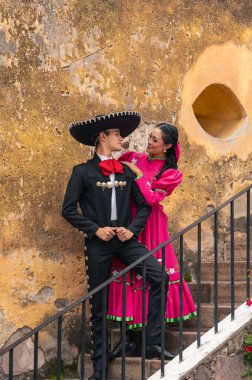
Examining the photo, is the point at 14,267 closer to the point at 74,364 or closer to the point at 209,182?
the point at 74,364

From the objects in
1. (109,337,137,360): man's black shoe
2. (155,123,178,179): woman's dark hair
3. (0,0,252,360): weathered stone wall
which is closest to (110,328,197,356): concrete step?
(109,337,137,360): man's black shoe

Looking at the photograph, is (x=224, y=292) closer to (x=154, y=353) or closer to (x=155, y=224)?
(x=155, y=224)

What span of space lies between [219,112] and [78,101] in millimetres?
1864

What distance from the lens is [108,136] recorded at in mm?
6391

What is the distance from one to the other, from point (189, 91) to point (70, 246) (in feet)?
5.82

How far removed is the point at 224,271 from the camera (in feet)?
24.0

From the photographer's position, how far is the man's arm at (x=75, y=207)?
6172mm

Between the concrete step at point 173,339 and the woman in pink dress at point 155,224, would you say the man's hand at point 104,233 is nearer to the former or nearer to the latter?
the woman in pink dress at point 155,224

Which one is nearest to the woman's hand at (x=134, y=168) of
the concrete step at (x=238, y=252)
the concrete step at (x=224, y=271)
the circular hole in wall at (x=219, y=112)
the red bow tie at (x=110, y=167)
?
the red bow tie at (x=110, y=167)

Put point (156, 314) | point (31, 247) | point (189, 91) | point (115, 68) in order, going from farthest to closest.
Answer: point (189, 91), point (115, 68), point (31, 247), point (156, 314)

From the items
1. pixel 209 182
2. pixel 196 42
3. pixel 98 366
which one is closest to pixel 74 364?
pixel 98 366

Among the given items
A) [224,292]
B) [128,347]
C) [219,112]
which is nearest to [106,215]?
[128,347]

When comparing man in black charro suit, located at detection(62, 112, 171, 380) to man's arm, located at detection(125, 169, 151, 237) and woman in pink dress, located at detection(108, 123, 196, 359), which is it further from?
woman in pink dress, located at detection(108, 123, 196, 359)

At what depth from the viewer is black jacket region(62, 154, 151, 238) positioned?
20.3 ft
